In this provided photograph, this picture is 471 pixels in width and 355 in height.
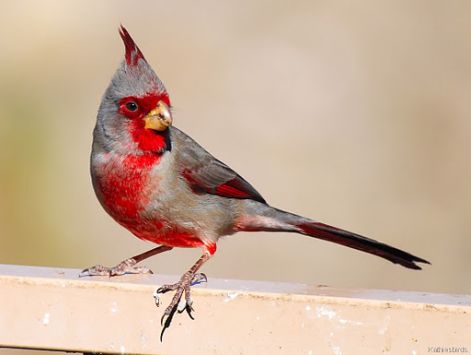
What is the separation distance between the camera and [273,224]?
A: 464cm

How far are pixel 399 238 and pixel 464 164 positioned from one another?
2.38 ft

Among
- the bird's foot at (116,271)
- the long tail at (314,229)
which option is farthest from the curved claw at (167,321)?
the long tail at (314,229)

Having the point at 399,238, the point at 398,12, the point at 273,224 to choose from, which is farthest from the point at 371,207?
the point at 273,224

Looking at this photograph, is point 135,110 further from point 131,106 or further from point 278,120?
point 278,120

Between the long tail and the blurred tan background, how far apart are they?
1.96m

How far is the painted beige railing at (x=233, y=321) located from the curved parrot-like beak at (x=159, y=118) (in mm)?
984

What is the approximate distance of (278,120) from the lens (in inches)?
296

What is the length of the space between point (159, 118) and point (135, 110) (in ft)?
0.40

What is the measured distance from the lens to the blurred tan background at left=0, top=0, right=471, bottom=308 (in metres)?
6.77

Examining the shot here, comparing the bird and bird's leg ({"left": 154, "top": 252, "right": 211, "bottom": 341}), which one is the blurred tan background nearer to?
the bird

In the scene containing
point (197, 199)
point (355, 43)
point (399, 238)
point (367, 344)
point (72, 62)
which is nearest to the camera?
point (367, 344)

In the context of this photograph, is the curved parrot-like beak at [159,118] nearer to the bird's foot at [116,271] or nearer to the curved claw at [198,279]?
the bird's foot at [116,271]


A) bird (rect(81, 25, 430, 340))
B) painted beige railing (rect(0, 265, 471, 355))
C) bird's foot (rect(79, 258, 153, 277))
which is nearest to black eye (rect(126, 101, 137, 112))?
bird (rect(81, 25, 430, 340))

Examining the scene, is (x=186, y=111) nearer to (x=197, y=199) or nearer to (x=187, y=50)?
(x=187, y=50)
